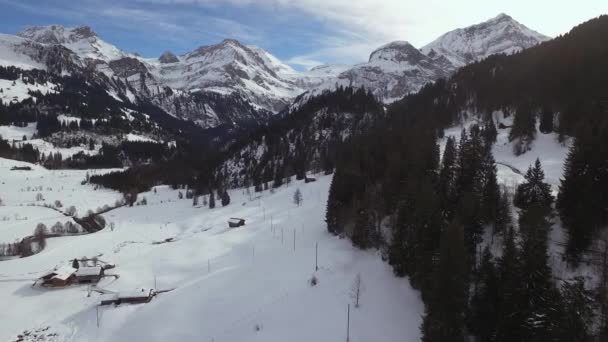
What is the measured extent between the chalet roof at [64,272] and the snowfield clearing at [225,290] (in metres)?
2.32

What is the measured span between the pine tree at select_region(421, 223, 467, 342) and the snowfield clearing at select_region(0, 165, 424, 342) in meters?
6.32

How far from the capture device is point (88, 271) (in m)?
56.5

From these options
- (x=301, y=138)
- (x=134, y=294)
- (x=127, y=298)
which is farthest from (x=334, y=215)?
(x=301, y=138)

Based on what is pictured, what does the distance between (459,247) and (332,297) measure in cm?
1732

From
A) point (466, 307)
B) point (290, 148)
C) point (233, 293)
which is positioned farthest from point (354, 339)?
point (290, 148)

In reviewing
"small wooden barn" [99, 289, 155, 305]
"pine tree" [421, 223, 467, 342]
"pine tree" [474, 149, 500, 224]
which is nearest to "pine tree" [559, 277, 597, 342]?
"pine tree" [421, 223, 467, 342]

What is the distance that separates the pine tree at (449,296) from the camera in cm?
2784

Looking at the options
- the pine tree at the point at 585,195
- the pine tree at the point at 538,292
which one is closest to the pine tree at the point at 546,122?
the pine tree at the point at 585,195

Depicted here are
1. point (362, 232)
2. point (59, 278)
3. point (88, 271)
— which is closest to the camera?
point (362, 232)

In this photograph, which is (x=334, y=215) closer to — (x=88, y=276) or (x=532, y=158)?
(x=532, y=158)

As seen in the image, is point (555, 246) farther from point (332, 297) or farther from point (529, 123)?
point (529, 123)

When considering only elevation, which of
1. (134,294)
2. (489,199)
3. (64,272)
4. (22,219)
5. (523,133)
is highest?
(523,133)

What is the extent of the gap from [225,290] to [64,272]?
91.2ft

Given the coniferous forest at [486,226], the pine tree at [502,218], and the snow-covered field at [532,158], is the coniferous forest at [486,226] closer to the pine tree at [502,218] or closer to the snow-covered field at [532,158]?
the pine tree at [502,218]
